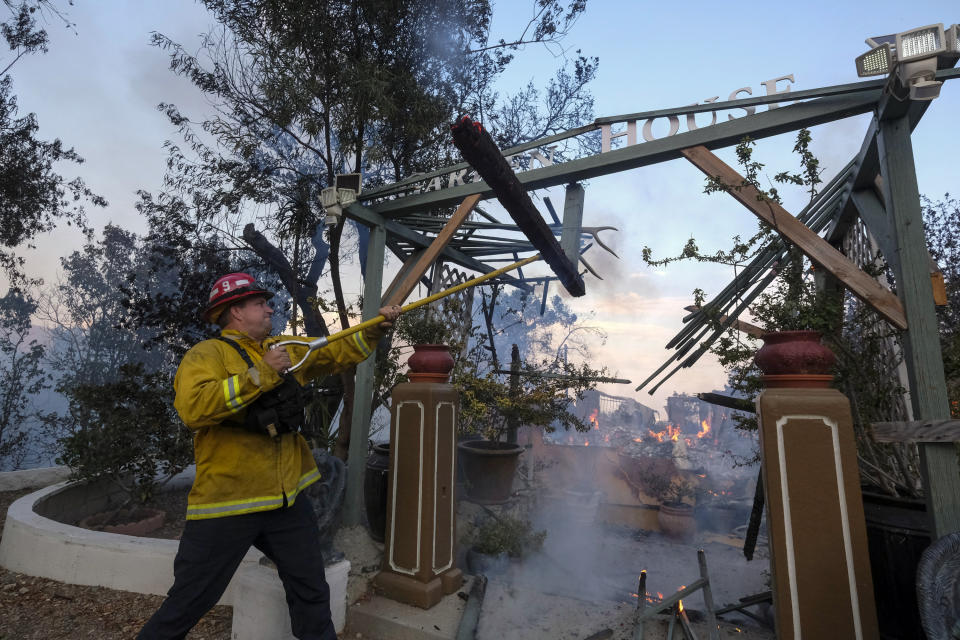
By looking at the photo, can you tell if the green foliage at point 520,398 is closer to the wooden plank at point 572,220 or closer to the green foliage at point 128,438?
the wooden plank at point 572,220

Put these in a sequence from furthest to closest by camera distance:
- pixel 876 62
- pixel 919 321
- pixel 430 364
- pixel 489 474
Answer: pixel 489 474 → pixel 430 364 → pixel 876 62 → pixel 919 321

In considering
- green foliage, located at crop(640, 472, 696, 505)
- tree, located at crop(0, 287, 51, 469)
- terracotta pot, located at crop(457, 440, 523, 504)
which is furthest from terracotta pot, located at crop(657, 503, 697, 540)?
tree, located at crop(0, 287, 51, 469)

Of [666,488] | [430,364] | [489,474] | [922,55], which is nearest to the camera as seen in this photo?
[922,55]

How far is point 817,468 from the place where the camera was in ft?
7.49

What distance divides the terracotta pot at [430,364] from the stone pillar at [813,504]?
7.89ft

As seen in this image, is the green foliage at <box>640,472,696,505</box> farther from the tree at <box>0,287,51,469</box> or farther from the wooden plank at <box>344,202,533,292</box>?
the tree at <box>0,287,51,469</box>

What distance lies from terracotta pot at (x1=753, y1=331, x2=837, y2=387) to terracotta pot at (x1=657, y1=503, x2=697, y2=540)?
6102 mm

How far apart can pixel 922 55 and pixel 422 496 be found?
4381 mm

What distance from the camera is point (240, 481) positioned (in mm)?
2312

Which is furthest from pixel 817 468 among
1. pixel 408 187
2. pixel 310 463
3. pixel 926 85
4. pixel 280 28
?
pixel 280 28

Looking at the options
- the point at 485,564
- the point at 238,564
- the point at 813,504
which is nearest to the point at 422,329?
the point at 485,564

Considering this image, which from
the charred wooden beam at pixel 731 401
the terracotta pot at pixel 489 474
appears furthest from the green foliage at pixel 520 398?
the charred wooden beam at pixel 731 401

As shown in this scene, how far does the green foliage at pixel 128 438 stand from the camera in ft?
15.6

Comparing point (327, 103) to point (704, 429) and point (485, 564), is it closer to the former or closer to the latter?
point (485, 564)
